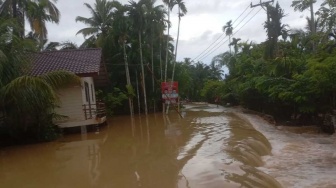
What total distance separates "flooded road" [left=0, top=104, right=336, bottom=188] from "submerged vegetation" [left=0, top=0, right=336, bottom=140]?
6.45 ft

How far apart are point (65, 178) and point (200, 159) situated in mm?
3675

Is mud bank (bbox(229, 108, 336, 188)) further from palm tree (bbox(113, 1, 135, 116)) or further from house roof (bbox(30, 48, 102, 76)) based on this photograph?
palm tree (bbox(113, 1, 135, 116))

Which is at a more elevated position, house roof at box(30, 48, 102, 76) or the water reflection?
house roof at box(30, 48, 102, 76)

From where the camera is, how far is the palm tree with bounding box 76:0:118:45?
30.8m

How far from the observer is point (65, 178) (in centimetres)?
809

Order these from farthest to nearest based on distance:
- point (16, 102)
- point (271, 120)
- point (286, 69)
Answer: point (271, 120)
point (286, 69)
point (16, 102)

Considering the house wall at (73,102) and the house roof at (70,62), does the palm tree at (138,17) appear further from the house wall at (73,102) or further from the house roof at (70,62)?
the house wall at (73,102)

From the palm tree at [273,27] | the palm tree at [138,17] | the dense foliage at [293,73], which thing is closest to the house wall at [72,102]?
the dense foliage at [293,73]

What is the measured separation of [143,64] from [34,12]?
33.0 ft

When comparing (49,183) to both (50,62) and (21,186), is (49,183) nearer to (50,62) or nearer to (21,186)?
(21,186)

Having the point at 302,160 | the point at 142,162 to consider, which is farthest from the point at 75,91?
the point at 302,160

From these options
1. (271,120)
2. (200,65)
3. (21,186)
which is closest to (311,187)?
(21,186)

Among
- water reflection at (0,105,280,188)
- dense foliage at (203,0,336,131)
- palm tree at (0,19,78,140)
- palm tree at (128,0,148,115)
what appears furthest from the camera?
palm tree at (128,0,148,115)

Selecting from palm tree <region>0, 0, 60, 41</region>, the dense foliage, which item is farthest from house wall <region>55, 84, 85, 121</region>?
the dense foliage
